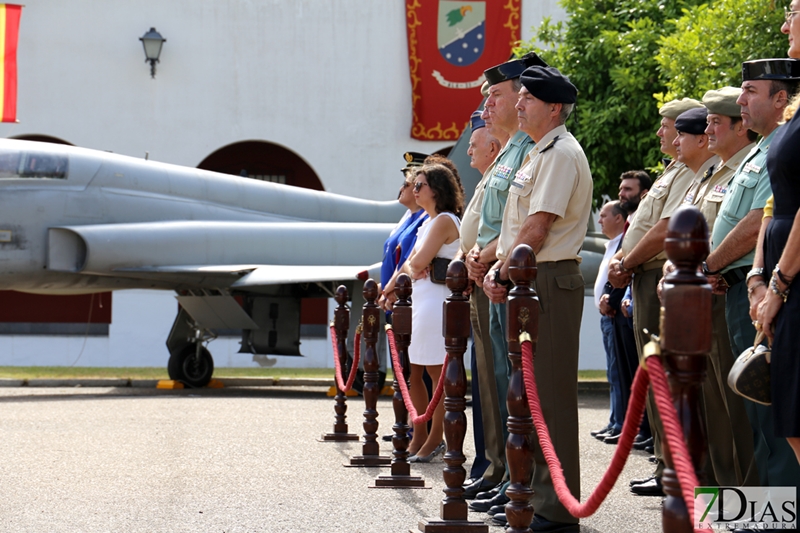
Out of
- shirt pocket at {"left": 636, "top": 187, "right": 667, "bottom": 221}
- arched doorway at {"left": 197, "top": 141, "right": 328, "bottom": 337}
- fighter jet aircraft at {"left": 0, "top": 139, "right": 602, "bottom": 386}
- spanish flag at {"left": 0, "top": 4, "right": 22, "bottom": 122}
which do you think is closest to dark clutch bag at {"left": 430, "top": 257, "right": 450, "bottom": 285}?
shirt pocket at {"left": 636, "top": 187, "right": 667, "bottom": 221}

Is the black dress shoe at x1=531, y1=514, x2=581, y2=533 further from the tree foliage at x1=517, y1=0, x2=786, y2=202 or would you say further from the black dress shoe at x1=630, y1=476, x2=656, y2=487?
the tree foliage at x1=517, y1=0, x2=786, y2=202

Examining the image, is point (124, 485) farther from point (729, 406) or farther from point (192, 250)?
point (192, 250)

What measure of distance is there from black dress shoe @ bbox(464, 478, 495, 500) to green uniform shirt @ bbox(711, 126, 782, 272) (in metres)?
1.72

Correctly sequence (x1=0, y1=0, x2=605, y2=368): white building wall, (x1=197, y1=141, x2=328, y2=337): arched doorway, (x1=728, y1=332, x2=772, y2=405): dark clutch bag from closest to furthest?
(x1=728, y1=332, x2=772, y2=405): dark clutch bag → (x1=0, y1=0, x2=605, y2=368): white building wall → (x1=197, y1=141, x2=328, y2=337): arched doorway

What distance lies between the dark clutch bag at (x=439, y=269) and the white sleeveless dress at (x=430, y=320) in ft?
0.10

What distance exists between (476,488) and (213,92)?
1498 cm

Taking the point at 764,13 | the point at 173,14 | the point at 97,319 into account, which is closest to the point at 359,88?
the point at 173,14

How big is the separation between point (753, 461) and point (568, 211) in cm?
139

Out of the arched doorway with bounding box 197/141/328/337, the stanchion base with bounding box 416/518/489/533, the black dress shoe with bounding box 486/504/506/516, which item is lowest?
the black dress shoe with bounding box 486/504/506/516

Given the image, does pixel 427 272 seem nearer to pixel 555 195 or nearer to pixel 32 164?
pixel 555 195

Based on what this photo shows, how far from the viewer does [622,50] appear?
11773mm

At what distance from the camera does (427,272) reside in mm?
6285

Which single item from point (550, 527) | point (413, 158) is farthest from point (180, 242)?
point (550, 527)

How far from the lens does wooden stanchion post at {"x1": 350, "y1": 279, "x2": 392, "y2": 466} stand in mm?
6219
